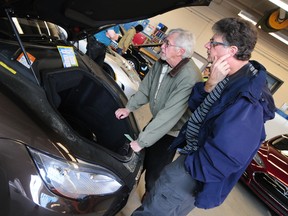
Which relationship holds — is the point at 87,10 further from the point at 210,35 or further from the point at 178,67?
the point at 210,35

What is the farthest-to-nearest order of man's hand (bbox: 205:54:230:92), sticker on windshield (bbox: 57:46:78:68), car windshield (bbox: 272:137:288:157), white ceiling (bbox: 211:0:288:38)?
white ceiling (bbox: 211:0:288:38) → car windshield (bbox: 272:137:288:157) → sticker on windshield (bbox: 57:46:78:68) → man's hand (bbox: 205:54:230:92)

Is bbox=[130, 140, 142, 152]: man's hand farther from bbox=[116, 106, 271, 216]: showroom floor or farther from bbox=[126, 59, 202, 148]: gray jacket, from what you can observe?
bbox=[116, 106, 271, 216]: showroom floor

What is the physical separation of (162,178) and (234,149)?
0.53 meters

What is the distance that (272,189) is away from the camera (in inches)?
132

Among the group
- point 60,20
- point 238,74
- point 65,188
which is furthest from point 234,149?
point 60,20

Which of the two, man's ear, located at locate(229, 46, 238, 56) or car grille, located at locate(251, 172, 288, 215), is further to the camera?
car grille, located at locate(251, 172, 288, 215)

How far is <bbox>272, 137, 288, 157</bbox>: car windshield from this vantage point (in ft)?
12.2

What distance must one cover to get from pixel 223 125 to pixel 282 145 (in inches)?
128

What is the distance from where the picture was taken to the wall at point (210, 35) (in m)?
8.73

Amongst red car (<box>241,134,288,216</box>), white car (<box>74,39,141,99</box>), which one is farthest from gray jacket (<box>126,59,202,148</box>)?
red car (<box>241,134,288,216</box>)

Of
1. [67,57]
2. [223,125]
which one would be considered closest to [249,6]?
[67,57]

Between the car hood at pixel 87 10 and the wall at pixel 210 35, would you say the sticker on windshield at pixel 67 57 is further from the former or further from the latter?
the wall at pixel 210 35

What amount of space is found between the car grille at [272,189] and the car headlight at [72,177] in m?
2.82

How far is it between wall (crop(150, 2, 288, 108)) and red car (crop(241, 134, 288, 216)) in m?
5.81
